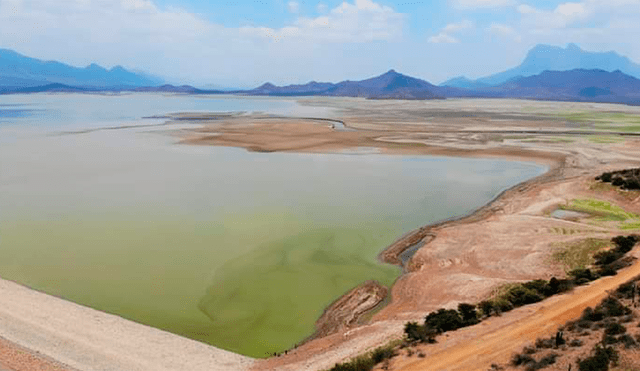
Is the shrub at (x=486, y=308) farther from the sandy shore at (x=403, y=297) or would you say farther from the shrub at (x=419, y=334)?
the shrub at (x=419, y=334)

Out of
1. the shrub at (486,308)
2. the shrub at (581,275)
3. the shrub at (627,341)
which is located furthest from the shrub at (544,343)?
the shrub at (581,275)

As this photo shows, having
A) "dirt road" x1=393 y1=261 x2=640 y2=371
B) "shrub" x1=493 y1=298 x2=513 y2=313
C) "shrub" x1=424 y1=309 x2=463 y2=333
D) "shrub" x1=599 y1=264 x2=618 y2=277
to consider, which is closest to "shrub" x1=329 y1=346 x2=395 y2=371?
"dirt road" x1=393 y1=261 x2=640 y2=371

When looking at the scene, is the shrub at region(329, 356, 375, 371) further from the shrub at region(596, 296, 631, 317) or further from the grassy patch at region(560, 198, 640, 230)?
the grassy patch at region(560, 198, 640, 230)

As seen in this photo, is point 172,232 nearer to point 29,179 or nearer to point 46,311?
point 46,311

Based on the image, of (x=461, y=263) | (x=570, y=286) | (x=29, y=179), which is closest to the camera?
(x=570, y=286)

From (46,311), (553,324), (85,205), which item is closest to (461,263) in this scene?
(553,324)

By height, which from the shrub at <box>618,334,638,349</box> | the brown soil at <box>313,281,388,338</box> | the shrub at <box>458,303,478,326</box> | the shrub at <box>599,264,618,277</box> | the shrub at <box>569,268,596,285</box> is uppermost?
the shrub at <box>618,334,638,349</box>
